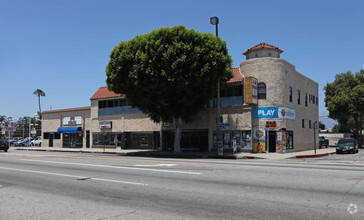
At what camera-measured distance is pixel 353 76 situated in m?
48.2

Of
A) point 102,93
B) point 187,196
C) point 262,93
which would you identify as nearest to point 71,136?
point 102,93

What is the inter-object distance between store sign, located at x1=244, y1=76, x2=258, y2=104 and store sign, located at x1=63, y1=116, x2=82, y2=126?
25.0 meters

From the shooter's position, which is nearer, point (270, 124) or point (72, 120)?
point (270, 124)

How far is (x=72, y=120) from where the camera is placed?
43.1m

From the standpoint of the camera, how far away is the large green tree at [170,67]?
76.9ft

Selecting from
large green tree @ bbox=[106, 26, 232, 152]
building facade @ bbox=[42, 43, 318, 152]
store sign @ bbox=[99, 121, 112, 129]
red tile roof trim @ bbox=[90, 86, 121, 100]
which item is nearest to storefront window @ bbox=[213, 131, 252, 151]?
building facade @ bbox=[42, 43, 318, 152]

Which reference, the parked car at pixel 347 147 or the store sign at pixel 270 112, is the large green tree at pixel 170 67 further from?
the parked car at pixel 347 147

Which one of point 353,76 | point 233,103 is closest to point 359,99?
point 353,76

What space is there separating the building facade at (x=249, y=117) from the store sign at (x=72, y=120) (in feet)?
A: 14.1

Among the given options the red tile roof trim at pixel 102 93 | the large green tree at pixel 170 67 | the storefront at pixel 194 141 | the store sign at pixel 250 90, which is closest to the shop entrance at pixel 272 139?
the store sign at pixel 250 90

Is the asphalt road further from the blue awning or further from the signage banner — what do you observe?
the blue awning

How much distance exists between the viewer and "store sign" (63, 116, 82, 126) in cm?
4234

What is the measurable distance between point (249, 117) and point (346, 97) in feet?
73.9

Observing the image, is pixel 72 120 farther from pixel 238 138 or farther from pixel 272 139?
pixel 272 139
